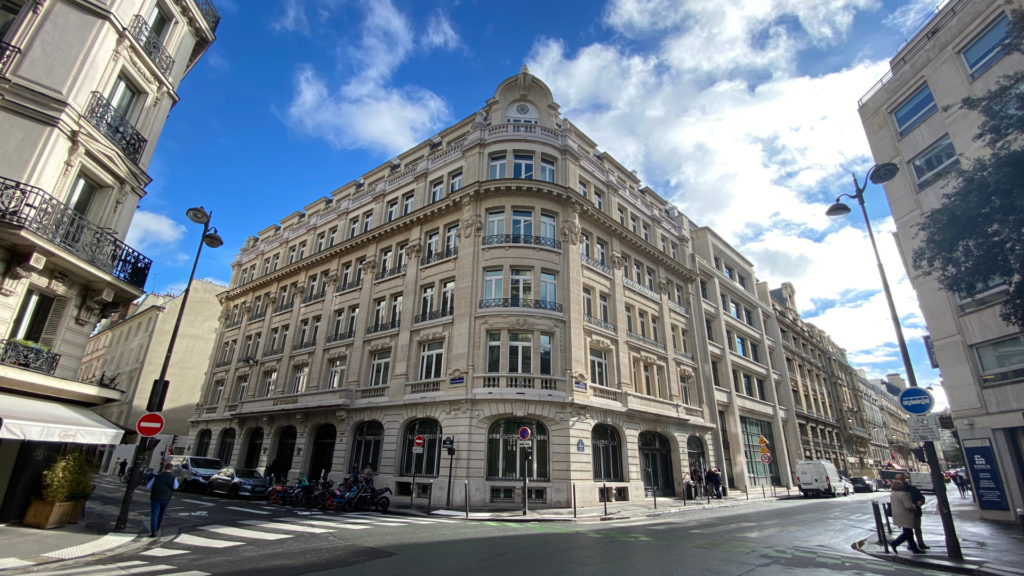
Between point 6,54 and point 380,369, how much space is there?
18.1m

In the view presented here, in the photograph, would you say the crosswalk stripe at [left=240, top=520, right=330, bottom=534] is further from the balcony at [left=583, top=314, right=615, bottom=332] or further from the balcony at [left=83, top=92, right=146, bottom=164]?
the balcony at [left=583, top=314, right=615, bottom=332]

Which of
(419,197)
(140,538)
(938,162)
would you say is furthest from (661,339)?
(140,538)

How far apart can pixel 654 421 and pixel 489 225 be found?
1395 cm

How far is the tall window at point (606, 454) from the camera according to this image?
2154cm

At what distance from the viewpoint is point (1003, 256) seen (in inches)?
403

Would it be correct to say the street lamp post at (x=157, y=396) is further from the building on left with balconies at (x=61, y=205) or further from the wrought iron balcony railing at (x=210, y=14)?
the wrought iron balcony railing at (x=210, y=14)

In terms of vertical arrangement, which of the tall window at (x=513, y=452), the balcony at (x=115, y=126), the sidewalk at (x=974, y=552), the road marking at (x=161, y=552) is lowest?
the road marking at (x=161, y=552)

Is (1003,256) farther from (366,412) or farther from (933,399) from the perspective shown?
(366,412)

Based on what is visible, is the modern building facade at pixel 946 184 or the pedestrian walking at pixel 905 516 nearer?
the pedestrian walking at pixel 905 516

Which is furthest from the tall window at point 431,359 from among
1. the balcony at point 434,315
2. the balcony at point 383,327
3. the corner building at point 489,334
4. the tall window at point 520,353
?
the tall window at point 520,353

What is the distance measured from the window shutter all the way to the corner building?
12440 mm

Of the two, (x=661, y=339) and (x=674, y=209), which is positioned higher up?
(x=674, y=209)

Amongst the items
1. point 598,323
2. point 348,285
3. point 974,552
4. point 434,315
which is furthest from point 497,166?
point 974,552

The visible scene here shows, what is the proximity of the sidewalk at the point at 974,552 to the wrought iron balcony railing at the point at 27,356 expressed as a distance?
60.9 feet
